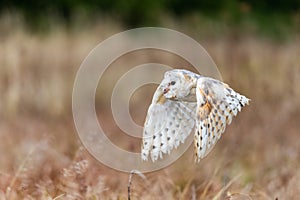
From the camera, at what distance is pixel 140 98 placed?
425 inches

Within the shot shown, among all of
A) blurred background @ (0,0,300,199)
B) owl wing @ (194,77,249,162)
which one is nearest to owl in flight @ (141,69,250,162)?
owl wing @ (194,77,249,162)

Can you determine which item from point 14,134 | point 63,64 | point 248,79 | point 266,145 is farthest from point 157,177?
point 63,64

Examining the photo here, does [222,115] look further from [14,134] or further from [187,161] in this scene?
[14,134]

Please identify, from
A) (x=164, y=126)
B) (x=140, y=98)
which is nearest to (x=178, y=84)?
(x=164, y=126)

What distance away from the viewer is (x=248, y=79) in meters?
9.30

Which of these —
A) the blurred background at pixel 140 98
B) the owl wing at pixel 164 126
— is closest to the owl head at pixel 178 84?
the owl wing at pixel 164 126

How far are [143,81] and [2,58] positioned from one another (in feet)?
5.26

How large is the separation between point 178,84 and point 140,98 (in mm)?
7368

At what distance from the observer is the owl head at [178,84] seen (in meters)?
3.44

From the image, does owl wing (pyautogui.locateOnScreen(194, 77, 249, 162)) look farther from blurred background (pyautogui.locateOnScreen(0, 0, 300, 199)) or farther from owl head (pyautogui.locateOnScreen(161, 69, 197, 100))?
blurred background (pyautogui.locateOnScreen(0, 0, 300, 199))

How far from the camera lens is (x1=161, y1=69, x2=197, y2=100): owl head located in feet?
11.3

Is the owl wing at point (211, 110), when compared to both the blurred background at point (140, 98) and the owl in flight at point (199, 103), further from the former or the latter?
the blurred background at point (140, 98)

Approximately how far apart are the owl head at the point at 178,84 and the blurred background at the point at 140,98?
610 millimetres

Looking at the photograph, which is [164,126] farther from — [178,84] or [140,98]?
[140,98]
